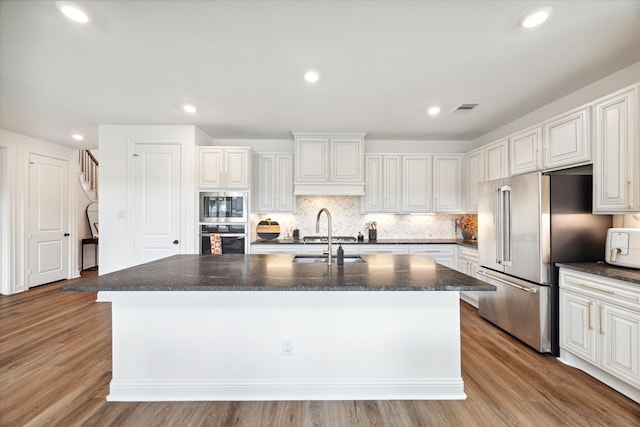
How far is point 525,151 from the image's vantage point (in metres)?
3.16

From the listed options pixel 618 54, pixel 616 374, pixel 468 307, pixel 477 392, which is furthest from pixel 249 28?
pixel 468 307

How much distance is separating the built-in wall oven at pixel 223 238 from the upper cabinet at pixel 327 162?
1111 millimetres

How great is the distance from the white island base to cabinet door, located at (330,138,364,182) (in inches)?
103

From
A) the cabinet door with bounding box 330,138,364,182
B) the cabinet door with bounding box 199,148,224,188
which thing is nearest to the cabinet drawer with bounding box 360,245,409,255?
the cabinet door with bounding box 330,138,364,182

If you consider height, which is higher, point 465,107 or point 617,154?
point 465,107

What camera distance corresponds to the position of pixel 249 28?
1950 mm

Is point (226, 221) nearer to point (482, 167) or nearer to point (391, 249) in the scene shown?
point (391, 249)

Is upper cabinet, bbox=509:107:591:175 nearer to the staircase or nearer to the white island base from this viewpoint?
the white island base

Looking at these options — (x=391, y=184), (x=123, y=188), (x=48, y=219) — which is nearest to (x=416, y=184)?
(x=391, y=184)

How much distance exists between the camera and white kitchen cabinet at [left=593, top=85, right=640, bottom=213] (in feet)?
6.89

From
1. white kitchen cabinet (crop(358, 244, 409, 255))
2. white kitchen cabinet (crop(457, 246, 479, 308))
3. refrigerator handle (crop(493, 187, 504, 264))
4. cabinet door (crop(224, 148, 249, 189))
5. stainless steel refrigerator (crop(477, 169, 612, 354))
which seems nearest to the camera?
stainless steel refrigerator (crop(477, 169, 612, 354))

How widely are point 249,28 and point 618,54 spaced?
286 cm

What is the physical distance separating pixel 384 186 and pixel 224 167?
2.47 meters

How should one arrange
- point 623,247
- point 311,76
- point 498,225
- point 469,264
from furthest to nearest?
point 469,264 → point 498,225 → point 311,76 → point 623,247
